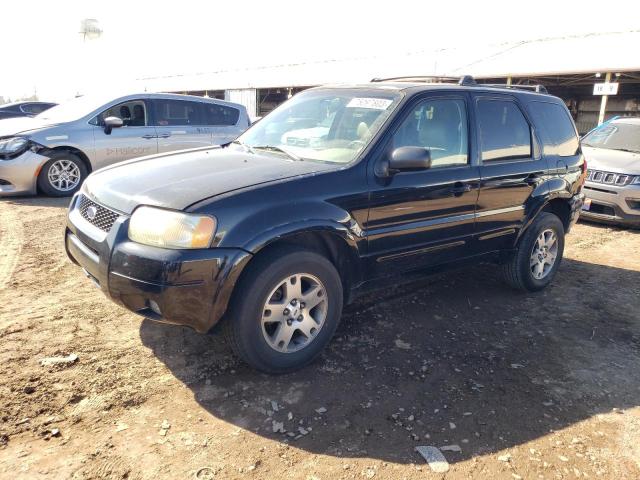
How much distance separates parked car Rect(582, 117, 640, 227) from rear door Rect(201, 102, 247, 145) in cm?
604

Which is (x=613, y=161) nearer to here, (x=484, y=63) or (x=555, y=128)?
(x=555, y=128)

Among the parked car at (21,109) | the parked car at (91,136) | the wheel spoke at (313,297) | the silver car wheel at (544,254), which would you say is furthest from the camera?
the parked car at (21,109)

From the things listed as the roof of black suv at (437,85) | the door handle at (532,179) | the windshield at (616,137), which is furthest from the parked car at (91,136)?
the windshield at (616,137)

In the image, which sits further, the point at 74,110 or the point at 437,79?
the point at 74,110

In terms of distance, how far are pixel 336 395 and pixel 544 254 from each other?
9.67ft

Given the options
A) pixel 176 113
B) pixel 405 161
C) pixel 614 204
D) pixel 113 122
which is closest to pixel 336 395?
pixel 405 161

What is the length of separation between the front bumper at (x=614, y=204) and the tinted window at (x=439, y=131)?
489 cm

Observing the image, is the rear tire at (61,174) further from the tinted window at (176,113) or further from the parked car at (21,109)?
the parked car at (21,109)

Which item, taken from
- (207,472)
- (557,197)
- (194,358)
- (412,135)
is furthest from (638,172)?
(207,472)

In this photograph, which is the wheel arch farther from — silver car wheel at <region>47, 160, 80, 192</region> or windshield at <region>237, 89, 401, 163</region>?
silver car wheel at <region>47, 160, 80, 192</region>

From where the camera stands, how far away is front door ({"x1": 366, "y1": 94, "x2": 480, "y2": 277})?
348 centimetres

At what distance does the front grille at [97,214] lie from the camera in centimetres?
304

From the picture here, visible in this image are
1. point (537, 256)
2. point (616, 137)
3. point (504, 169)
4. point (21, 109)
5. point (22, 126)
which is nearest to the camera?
point (504, 169)

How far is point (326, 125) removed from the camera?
12.5 ft
